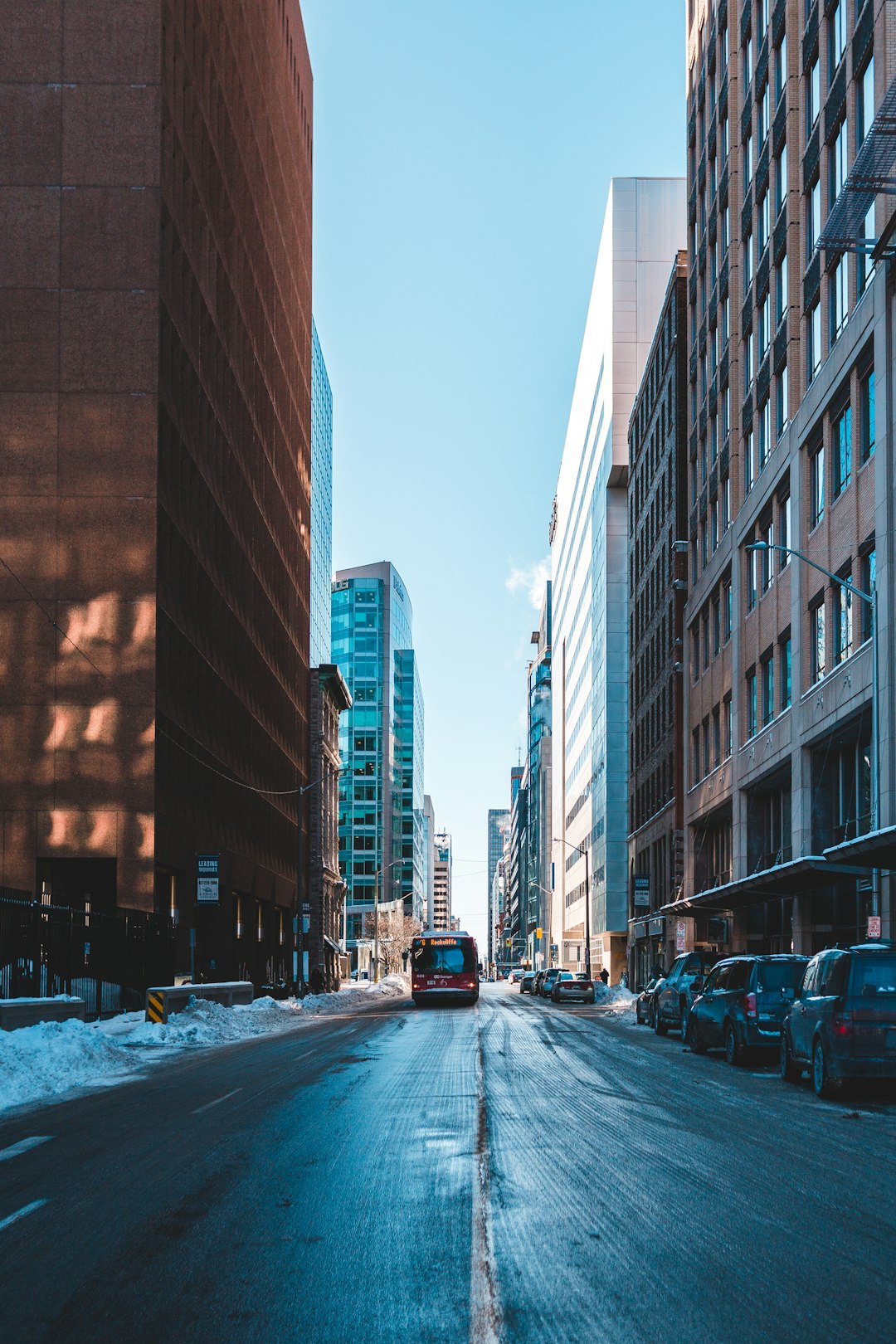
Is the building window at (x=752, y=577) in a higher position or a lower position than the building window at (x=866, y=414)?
lower

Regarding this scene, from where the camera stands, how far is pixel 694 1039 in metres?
28.4

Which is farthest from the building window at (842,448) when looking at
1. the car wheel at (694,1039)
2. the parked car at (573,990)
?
the parked car at (573,990)

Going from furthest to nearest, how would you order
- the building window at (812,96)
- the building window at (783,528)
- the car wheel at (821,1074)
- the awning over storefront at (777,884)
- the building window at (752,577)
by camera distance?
1. the building window at (752,577)
2. the building window at (783,528)
3. the building window at (812,96)
4. the awning over storefront at (777,884)
5. the car wheel at (821,1074)

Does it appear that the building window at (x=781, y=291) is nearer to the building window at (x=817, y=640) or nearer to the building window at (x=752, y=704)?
the building window at (x=817, y=640)

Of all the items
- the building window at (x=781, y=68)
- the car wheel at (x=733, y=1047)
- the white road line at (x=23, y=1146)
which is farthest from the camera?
the building window at (x=781, y=68)

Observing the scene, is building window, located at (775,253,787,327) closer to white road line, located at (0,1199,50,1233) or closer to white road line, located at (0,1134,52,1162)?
white road line, located at (0,1134,52,1162)

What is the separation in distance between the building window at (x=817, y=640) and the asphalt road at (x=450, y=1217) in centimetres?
2247

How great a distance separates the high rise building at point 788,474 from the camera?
34312 mm

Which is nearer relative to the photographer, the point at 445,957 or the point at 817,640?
the point at 817,640

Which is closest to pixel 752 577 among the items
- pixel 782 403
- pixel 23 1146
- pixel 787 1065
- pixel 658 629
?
pixel 782 403

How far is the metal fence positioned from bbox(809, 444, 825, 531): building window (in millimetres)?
21573

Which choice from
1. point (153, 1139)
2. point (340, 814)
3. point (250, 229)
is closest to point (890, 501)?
→ point (153, 1139)

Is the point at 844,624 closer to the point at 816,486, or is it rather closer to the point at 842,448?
the point at 842,448

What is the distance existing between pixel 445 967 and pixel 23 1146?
4126 centimetres
